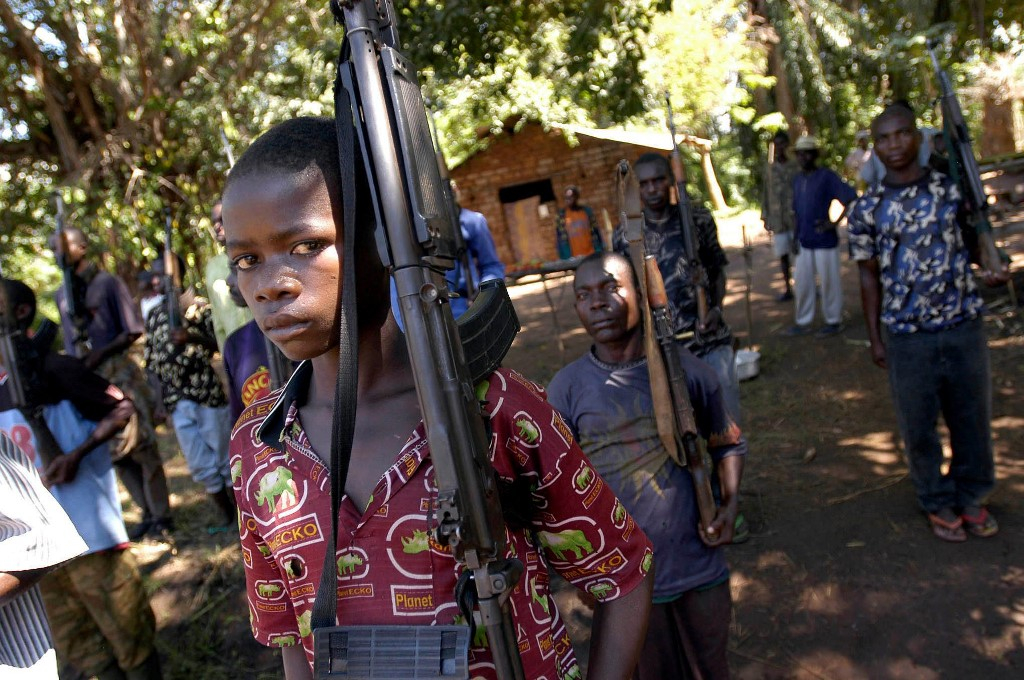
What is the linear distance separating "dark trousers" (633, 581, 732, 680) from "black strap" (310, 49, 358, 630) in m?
1.57

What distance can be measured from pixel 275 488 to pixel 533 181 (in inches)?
605

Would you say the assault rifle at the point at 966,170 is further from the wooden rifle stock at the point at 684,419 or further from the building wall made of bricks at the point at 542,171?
the building wall made of bricks at the point at 542,171

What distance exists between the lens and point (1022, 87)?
1473 centimetres

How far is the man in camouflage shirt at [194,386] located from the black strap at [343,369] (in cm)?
405

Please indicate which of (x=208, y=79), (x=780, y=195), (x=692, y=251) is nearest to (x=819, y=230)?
(x=780, y=195)

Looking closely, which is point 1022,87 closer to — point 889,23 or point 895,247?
point 889,23

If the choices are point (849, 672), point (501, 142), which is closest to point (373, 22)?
point (849, 672)

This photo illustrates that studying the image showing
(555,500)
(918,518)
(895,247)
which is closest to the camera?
(555,500)

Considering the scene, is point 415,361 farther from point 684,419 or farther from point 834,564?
point 834,564

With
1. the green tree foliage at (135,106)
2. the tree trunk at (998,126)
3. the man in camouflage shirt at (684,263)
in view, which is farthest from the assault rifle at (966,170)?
the tree trunk at (998,126)

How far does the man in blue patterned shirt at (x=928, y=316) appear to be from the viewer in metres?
3.42

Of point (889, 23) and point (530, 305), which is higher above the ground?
point (889, 23)

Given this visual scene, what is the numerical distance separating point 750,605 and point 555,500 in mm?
2824

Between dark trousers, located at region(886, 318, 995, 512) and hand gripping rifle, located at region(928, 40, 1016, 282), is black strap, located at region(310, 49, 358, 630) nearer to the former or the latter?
dark trousers, located at region(886, 318, 995, 512)
